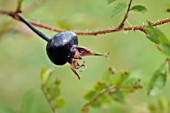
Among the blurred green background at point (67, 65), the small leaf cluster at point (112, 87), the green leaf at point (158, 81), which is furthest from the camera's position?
the blurred green background at point (67, 65)

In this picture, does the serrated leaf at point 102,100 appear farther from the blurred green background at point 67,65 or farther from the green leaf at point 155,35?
the blurred green background at point 67,65

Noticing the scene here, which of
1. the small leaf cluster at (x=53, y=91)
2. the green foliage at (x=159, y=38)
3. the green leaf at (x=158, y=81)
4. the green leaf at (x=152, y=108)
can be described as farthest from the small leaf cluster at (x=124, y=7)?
the green leaf at (x=152, y=108)

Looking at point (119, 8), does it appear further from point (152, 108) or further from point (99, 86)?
point (152, 108)

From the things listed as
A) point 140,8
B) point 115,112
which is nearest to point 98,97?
Result: point 115,112

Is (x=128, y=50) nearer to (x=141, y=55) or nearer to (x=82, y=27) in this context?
(x=141, y=55)

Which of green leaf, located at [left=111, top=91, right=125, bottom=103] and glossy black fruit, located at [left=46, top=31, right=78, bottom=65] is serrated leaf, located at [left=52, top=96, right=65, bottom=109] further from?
glossy black fruit, located at [left=46, top=31, right=78, bottom=65]

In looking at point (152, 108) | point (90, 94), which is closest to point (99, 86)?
point (90, 94)

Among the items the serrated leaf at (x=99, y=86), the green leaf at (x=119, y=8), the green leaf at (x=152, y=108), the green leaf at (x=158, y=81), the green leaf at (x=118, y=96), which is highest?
the serrated leaf at (x=99, y=86)

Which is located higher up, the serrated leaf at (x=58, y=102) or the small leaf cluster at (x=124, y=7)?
the serrated leaf at (x=58, y=102)
